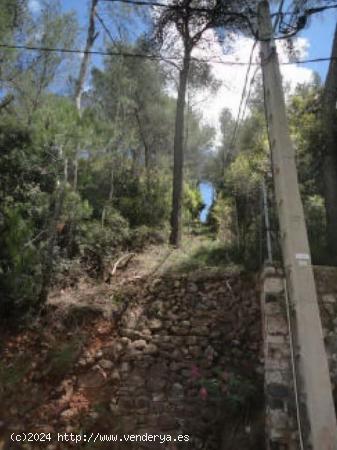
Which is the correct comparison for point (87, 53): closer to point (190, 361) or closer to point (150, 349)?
point (150, 349)

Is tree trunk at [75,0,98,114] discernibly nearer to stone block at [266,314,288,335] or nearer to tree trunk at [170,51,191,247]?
tree trunk at [170,51,191,247]

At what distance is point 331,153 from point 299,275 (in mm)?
4662

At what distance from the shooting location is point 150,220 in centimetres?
1102

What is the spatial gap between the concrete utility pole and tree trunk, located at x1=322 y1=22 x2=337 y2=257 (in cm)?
349

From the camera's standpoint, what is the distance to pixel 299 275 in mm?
2930

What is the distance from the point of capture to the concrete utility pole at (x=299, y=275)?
8.44 ft

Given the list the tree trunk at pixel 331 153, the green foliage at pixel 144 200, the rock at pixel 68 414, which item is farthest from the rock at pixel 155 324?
the green foliage at pixel 144 200

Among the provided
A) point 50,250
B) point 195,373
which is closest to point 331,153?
point 195,373

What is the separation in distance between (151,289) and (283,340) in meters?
2.81

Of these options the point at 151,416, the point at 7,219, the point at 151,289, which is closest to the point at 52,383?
the point at 151,416

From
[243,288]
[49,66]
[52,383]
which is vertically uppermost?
[49,66]

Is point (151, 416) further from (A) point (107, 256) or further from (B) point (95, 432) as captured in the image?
(A) point (107, 256)

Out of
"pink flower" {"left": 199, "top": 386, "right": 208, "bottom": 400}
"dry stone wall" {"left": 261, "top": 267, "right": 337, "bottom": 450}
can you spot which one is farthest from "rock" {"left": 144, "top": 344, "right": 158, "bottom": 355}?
"dry stone wall" {"left": 261, "top": 267, "right": 337, "bottom": 450}

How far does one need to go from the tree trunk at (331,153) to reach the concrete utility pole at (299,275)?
11.5ft
